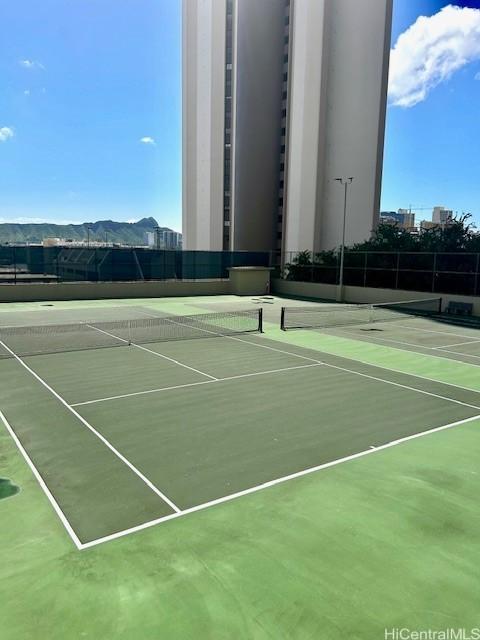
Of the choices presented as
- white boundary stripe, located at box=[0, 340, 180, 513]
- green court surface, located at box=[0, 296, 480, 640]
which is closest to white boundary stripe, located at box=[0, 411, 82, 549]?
green court surface, located at box=[0, 296, 480, 640]

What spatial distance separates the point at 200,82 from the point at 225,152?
10.2 metres

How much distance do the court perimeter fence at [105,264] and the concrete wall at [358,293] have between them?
447cm

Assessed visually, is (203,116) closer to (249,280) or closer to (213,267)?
(213,267)

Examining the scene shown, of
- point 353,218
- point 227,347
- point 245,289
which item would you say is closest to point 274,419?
point 227,347

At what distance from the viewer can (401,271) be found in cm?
2892

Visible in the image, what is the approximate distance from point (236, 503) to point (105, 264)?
2710 centimetres

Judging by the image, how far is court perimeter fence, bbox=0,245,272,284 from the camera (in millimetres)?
28375

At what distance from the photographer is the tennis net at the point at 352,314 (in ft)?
70.5

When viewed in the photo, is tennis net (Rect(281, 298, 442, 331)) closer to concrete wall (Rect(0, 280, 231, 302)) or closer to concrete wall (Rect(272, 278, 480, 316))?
concrete wall (Rect(272, 278, 480, 316))

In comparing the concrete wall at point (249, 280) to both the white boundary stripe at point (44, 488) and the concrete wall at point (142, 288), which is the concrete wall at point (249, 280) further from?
the white boundary stripe at point (44, 488)

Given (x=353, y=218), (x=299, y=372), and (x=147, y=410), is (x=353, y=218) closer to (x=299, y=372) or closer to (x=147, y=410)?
(x=299, y=372)

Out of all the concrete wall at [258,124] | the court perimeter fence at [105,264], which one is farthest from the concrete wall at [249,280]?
the concrete wall at [258,124]

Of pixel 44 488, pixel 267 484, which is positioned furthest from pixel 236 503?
pixel 44 488

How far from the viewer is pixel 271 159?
228 feet
